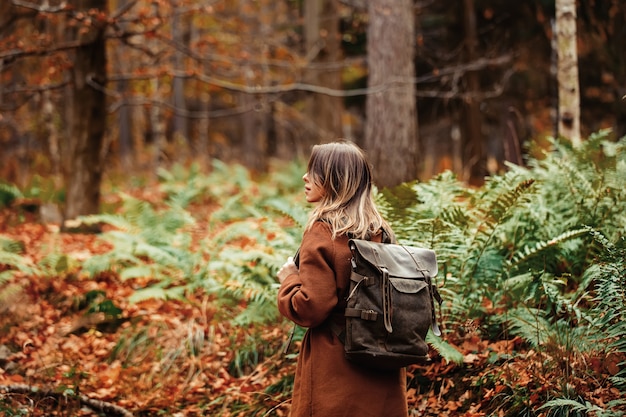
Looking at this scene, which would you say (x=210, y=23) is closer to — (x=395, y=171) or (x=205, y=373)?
(x=395, y=171)

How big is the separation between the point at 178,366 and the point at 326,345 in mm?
3200

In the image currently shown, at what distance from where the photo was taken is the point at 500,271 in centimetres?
519

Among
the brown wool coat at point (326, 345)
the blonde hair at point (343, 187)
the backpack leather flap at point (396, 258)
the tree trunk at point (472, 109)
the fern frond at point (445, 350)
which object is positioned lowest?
the fern frond at point (445, 350)

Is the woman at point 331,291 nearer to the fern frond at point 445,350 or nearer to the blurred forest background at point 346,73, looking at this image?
the fern frond at point 445,350

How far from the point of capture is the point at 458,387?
15.4 ft

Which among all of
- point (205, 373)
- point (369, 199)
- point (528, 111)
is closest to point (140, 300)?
point (205, 373)

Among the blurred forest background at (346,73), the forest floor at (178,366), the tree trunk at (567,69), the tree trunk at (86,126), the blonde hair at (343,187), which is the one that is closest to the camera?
the blonde hair at (343,187)

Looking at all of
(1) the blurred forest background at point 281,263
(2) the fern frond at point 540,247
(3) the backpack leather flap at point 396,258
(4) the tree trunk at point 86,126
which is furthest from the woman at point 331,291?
(4) the tree trunk at point 86,126

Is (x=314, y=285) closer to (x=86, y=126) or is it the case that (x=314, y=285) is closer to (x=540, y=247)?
(x=540, y=247)

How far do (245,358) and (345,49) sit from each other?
473 inches

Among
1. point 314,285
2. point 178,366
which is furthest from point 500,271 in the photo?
point 178,366

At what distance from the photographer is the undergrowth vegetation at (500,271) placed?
4184 millimetres

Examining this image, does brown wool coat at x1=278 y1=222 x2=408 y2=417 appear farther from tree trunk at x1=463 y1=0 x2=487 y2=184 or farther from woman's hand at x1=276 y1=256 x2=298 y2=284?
tree trunk at x1=463 y1=0 x2=487 y2=184

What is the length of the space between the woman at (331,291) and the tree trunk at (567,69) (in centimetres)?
480
